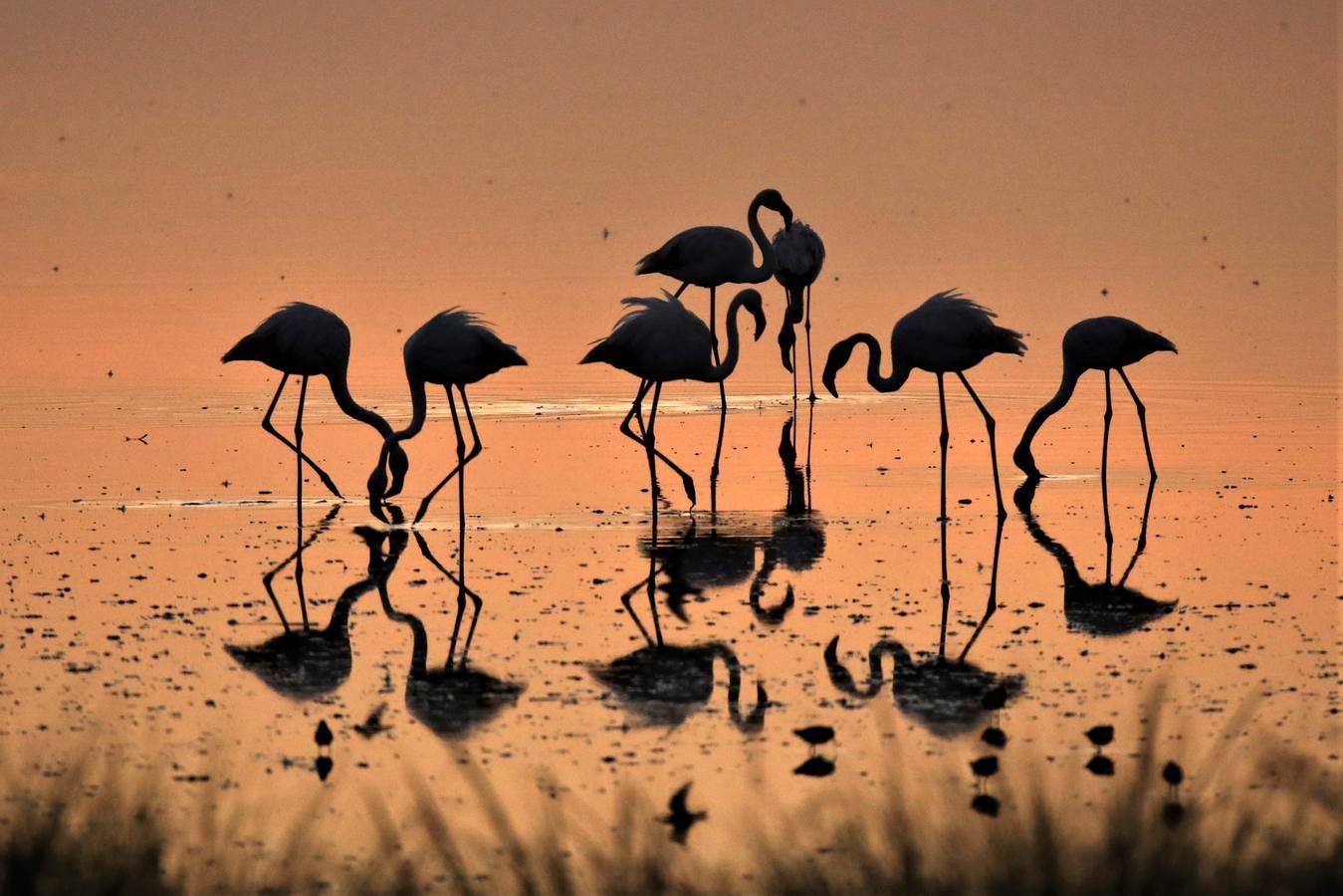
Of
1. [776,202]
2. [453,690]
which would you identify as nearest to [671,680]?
[453,690]

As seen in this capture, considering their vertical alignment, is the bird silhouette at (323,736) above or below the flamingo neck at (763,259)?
below

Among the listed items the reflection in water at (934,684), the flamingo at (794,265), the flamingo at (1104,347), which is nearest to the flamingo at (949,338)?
the flamingo at (1104,347)

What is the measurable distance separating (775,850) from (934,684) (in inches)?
85.9

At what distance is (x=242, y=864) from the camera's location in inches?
242

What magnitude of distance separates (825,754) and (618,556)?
4.08 metres

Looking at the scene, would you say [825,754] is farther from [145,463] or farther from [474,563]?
[145,463]

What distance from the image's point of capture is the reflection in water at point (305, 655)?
8477mm

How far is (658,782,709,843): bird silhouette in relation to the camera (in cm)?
651

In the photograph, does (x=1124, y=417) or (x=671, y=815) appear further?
(x=1124, y=417)

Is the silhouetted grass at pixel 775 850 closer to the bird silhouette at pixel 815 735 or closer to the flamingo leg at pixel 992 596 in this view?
the bird silhouette at pixel 815 735

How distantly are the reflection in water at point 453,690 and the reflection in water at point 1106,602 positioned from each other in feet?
8.62

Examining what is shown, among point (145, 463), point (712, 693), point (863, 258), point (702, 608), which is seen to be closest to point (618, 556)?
point (702, 608)

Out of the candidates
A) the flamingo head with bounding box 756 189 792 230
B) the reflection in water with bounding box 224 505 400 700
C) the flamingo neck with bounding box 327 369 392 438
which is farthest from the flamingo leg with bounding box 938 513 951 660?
the flamingo head with bounding box 756 189 792 230

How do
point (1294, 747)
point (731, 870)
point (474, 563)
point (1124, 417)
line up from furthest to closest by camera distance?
point (1124, 417)
point (474, 563)
point (1294, 747)
point (731, 870)
